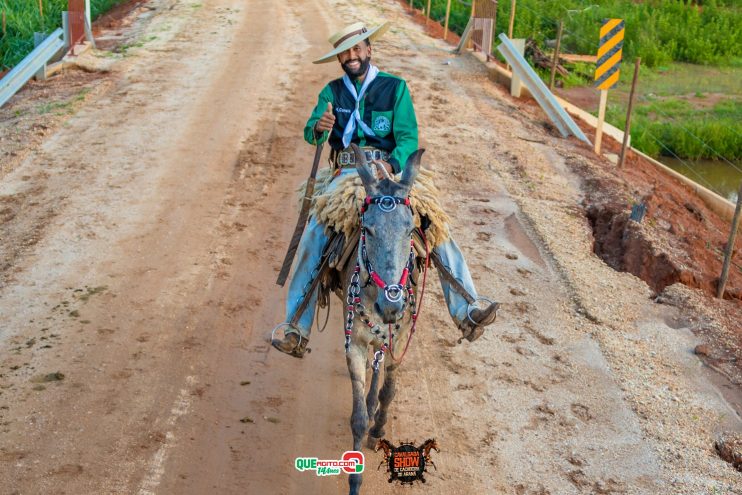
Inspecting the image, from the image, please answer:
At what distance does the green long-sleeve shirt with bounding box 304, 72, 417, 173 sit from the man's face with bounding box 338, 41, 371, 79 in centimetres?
10

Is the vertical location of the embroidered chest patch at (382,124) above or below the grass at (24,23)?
above

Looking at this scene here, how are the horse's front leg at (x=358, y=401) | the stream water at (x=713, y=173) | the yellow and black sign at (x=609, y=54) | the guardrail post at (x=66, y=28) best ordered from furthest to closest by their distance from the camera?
the stream water at (x=713, y=173) → the guardrail post at (x=66, y=28) → the yellow and black sign at (x=609, y=54) → the horse's front leg at (x=358, y=401)

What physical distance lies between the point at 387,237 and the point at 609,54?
32.7 feet

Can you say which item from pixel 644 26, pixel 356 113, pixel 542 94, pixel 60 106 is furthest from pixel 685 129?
pixel 356 113

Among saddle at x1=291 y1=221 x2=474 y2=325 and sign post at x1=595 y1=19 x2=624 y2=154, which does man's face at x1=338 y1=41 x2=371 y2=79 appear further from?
sign post at x1=595 y1=19 x2=624 y2=154

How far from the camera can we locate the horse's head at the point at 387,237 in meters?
6.11

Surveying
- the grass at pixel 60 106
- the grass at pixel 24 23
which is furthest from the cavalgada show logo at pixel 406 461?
the grass at pixel 24 23

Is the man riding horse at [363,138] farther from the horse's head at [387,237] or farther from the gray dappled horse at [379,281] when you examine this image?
the horse's head at [387,237]

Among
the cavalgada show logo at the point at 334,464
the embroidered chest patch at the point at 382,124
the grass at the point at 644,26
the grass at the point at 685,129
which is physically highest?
the embroidered chest patch at the point at 382,124

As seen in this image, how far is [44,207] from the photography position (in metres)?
12.1

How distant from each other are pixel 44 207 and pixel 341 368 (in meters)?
5.35

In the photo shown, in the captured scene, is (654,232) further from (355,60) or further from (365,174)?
(365,174)

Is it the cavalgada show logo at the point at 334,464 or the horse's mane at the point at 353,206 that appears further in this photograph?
the horse's mane at the point at 353,206

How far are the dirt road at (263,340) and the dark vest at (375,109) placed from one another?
2.32 meters
